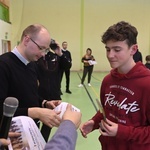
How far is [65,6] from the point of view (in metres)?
11.8

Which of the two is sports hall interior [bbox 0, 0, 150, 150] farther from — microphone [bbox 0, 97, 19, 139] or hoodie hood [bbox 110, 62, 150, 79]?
microphone [bbox 0, 97, 19, 139]

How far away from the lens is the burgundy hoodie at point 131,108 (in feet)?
4.46

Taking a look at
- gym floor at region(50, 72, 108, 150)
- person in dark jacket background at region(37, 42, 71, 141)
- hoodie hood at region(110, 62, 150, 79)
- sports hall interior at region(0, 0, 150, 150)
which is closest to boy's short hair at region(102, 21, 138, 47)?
hoodie hood at region(110, 62, 150, 79)

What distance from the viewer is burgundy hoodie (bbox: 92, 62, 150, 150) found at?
136cm

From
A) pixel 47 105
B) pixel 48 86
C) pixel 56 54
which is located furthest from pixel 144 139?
pixel 56 54

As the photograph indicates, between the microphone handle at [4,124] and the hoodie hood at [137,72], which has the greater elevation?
the hoodie hood at [137,72]

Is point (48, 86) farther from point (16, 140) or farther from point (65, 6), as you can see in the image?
point (65, 6)

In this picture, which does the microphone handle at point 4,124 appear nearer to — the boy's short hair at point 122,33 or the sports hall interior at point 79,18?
the boy's short hair at point 122,33

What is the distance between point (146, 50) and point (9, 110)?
12355 mm

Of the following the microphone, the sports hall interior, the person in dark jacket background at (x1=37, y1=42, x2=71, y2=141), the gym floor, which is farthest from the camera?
the sports hall interior

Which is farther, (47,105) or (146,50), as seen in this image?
(146,50)

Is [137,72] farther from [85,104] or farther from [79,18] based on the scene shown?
[79,18]

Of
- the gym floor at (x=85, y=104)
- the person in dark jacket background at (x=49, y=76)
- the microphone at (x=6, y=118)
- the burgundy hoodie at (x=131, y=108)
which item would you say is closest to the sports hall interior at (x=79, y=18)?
the gym floor at (x=85, y=104)

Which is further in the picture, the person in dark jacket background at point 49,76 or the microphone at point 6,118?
the person in dark jacket background at point 49,76
